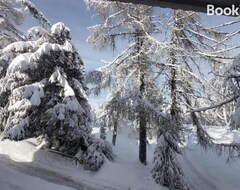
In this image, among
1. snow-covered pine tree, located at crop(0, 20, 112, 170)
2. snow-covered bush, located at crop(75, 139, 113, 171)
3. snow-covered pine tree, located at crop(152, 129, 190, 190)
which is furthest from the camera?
snow-covered pine tree, located at crop(0, 20, 112, 170)

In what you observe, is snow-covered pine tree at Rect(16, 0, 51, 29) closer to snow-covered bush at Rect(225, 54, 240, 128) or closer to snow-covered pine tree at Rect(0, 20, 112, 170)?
snow-covered pine tree at Rect(0, 20, 112, 170)

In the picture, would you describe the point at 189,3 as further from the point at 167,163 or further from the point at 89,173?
the point at 89,173

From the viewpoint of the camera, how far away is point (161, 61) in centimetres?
1486

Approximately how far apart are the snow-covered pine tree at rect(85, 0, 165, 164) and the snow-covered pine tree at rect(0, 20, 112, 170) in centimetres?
145

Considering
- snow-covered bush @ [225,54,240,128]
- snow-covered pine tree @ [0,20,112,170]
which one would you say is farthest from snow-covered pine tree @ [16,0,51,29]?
snow-covered bush @ [225,54,240,128]

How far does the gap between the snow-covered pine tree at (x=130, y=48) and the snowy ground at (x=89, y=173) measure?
6.54 feet

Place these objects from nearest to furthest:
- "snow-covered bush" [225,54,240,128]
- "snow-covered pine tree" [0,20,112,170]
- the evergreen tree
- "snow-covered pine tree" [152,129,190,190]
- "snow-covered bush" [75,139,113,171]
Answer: "snow-covered bush" [225,54,240,128] → "snow-covered pine tree" [152,129,190,190] → "snow-covered bush" [75,139,113,171] → "snow-covered pine tree" [0,20,112,170] → the evergreen tree

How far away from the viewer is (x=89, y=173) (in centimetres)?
1413

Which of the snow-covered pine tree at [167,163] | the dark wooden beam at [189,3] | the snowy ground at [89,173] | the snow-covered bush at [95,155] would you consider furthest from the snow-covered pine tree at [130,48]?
the dark wooden beam at [189,3]

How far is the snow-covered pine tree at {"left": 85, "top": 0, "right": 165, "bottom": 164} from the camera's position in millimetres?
14650

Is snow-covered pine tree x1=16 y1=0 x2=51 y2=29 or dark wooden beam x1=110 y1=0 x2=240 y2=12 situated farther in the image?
snow-covered pine tree x1=16 y1=0 x2=51 y2=29

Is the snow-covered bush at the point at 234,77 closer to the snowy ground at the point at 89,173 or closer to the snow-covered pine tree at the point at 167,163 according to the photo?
the snow-covered pine tree at the point at 167,163

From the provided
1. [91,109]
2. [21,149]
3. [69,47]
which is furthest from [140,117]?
[21,149]

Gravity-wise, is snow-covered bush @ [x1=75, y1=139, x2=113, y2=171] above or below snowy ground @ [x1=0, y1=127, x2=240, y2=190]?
above
